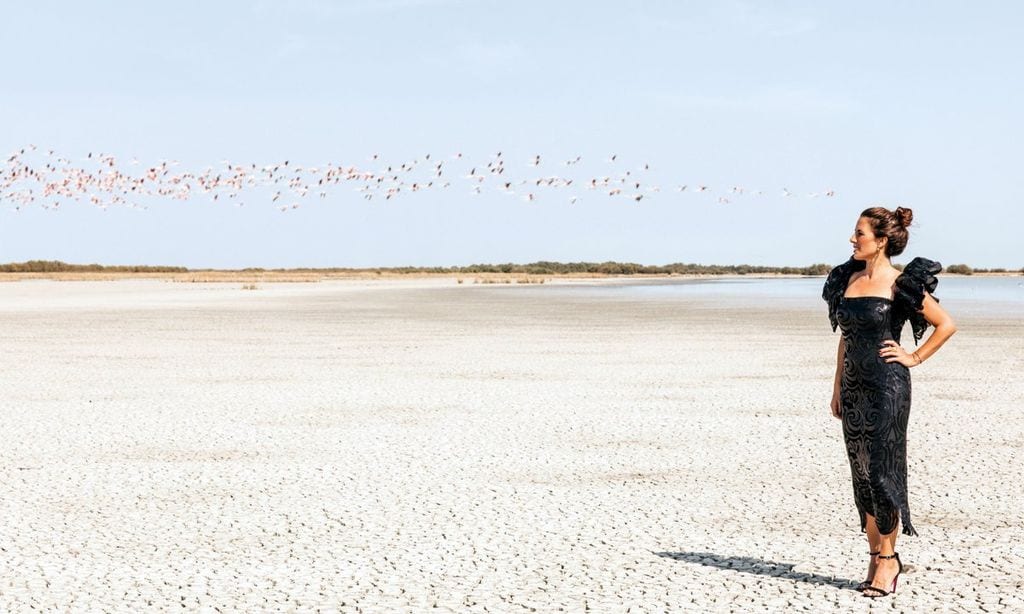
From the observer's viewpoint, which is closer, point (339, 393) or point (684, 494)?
point (684, 494)

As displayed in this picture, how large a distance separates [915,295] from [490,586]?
98.6 inches

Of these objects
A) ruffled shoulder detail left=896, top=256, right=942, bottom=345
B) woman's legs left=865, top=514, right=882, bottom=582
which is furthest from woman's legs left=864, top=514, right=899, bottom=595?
ruffled shoulder detail left=896, top=256, right=942, bottom=345

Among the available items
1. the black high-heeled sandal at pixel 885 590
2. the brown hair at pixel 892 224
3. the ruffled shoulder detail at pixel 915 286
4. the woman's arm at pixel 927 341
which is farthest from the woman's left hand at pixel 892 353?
the black high-heeled sandal at pixel 885 590

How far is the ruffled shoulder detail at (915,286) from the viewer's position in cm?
507

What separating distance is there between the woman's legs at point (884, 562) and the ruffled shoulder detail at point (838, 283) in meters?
1.04

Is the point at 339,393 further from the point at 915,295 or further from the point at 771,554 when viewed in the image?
the point at 915,295

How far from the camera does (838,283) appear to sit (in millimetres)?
5398

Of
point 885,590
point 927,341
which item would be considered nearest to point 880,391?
point 927,341

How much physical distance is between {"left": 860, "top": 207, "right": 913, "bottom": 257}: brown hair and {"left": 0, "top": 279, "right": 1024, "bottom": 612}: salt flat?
1.73m

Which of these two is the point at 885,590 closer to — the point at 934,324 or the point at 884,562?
the point at 884,562

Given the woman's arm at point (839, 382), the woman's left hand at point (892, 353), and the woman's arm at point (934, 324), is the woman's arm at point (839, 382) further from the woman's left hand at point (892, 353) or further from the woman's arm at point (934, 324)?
the woman's arm at point (934, 324)

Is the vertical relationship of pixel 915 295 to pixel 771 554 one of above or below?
above

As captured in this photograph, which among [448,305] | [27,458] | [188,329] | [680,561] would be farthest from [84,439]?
[448,305]

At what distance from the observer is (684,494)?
7410mm
